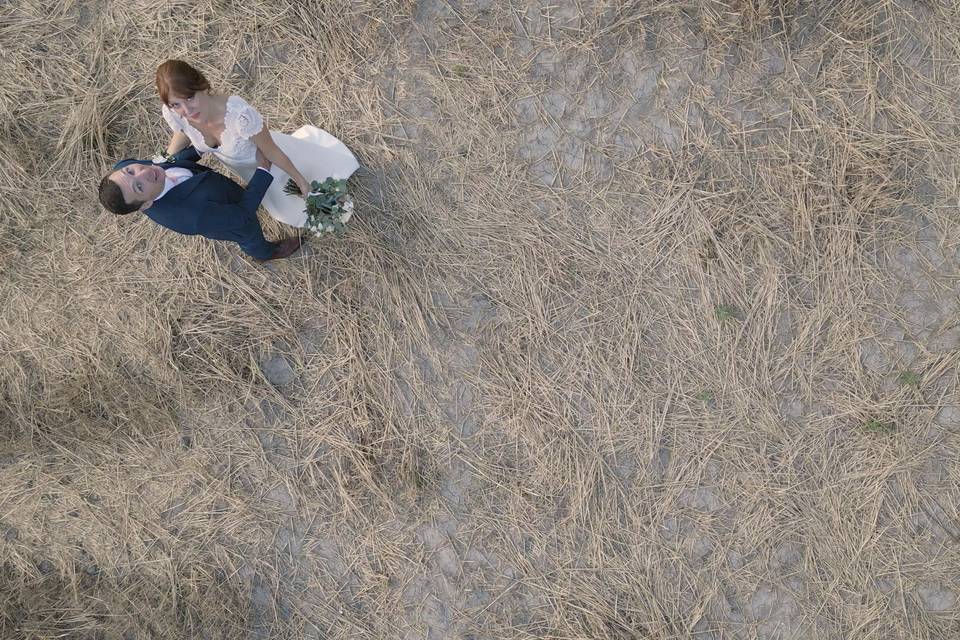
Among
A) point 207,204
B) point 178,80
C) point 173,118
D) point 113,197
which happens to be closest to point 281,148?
point 173,118

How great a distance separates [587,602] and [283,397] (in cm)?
219

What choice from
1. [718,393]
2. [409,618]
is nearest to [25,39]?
[409,618]

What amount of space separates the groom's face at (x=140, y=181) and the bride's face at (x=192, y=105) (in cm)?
27

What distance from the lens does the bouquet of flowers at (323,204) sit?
3.20 meters

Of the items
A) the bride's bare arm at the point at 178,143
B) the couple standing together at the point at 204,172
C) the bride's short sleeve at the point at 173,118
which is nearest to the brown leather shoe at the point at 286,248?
the couple standing together at the point at 204,172

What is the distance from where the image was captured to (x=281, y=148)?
10.7 feet

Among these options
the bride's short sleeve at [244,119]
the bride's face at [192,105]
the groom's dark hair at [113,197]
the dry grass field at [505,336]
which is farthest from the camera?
the dry grass field at [505,336]

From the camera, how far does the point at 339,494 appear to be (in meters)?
3.66

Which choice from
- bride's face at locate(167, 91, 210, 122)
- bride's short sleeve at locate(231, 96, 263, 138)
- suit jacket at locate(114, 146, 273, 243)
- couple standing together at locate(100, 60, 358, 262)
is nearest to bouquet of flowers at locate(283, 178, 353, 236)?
couple standing together at locate(100, 60, 358, 262)

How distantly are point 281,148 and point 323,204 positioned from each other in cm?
39

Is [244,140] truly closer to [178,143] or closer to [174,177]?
[174,177]

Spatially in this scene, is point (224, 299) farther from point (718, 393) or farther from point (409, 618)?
point (718, 393)

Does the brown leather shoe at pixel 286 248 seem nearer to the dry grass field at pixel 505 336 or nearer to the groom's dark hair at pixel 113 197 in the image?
the dry grass field at pixel 505 336

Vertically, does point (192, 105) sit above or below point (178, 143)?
above
